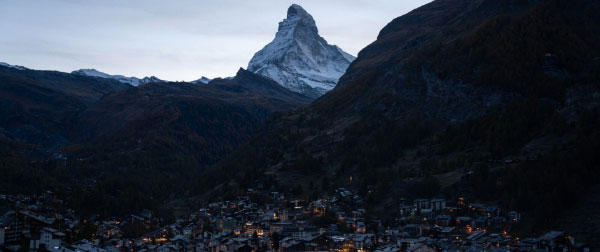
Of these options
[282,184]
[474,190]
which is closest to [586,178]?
[474,190]

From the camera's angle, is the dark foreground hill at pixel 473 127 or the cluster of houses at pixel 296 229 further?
the dark foreground hill at pixel 473 127

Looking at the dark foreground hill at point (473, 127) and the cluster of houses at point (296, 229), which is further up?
the dark foreground hill at point (473, 127)

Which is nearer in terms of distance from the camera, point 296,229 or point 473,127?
point 296,229

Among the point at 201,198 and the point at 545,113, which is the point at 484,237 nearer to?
the point at 545,113

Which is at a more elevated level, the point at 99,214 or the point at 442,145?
the point at 442,145

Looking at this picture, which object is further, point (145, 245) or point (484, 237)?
point (145, 245)
